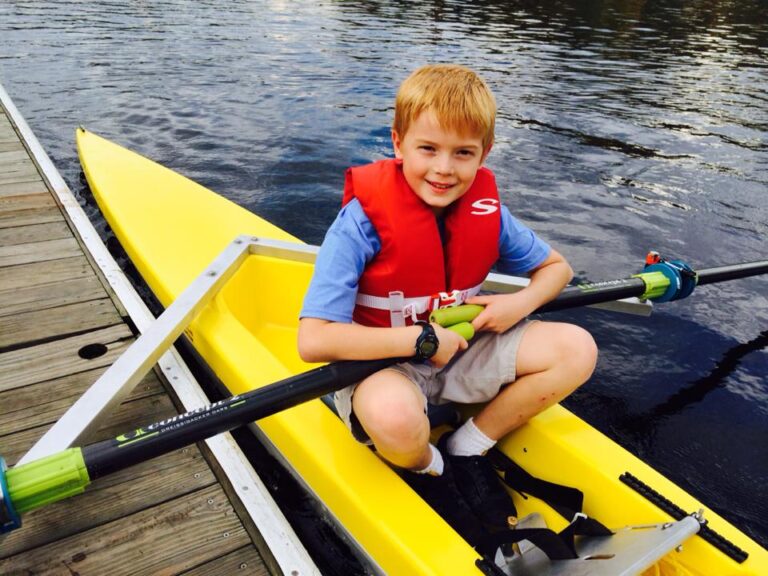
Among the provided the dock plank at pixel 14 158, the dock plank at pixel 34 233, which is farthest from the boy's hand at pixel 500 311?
the dock plank at pixel 14 158

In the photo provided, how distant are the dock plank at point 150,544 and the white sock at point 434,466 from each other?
0.57 m

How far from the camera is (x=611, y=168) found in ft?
18.9

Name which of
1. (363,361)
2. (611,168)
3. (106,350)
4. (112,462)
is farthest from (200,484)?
(611,168)

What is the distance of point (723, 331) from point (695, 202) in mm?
2033

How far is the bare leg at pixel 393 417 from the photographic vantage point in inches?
61.5

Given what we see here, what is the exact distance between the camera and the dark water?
291 centimetres

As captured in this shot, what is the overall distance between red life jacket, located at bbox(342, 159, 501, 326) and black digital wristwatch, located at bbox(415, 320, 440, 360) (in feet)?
0.65

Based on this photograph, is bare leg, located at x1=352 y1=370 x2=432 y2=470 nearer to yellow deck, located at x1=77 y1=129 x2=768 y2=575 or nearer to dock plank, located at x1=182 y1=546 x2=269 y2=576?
yellow deck, located at x1=77 y1=129 x2=768 y2=575

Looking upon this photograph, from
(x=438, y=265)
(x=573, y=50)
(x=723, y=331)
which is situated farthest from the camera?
(x=573, y=50)

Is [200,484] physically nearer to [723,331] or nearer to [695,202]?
[723,331]

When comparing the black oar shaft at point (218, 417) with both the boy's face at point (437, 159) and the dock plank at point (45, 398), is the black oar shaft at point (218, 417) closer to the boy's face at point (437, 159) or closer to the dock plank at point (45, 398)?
the boy's face at point (437, 159)

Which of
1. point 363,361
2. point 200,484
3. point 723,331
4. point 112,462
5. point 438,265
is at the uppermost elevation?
point 438,265

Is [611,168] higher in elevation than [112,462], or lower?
lower

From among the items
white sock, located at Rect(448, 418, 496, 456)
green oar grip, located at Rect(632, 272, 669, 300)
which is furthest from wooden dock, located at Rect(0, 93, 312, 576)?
green oar grip, located at Rect(632, 272, 669, 300)
